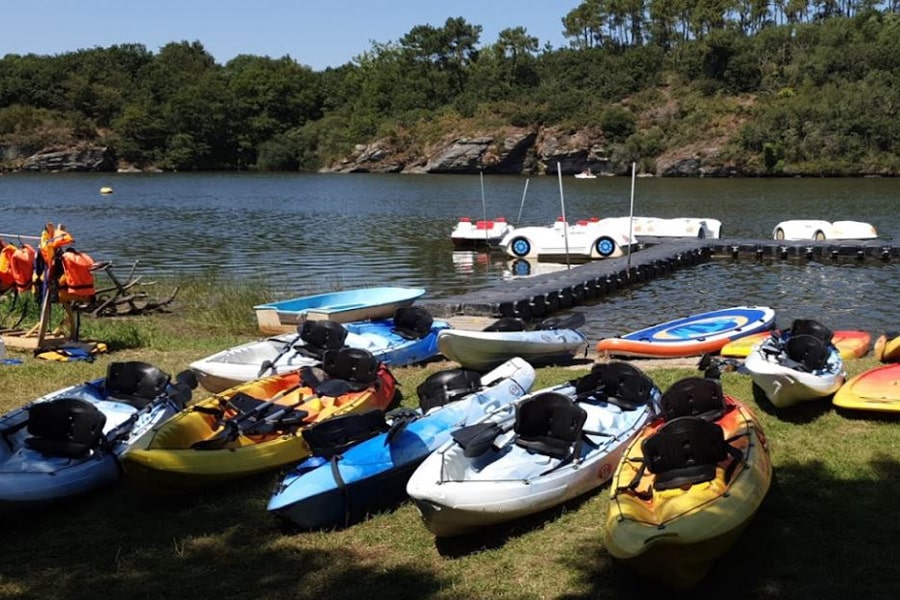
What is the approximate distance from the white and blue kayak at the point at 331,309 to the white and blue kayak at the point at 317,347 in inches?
15.8

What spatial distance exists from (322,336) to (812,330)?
20.2 ft

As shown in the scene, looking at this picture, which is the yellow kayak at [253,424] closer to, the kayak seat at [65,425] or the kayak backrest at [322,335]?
the kayak seat at [65,425]

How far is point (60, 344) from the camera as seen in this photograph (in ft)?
40.1

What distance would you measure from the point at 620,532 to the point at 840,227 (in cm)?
2665

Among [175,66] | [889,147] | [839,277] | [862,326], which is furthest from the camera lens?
[175,66]

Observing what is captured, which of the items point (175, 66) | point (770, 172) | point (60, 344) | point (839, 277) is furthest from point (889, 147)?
point (175, 66)

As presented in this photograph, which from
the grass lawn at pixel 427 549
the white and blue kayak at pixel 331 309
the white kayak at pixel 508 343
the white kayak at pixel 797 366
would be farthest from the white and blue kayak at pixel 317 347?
the white kayak at pixel 797 366

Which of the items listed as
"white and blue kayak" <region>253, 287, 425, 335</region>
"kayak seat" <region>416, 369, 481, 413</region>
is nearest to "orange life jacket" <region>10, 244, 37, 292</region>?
"white and blue kayak" <region>253, 287, 425, 335</region>

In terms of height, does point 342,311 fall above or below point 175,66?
below

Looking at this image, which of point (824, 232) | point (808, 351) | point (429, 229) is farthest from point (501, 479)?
point (429, 229)

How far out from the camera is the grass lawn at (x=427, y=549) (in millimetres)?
5699

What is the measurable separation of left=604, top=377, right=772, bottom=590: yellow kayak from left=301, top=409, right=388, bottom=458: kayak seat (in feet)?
7.19

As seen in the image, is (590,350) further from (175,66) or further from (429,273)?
(175,66)

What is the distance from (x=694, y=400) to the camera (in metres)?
7.74
